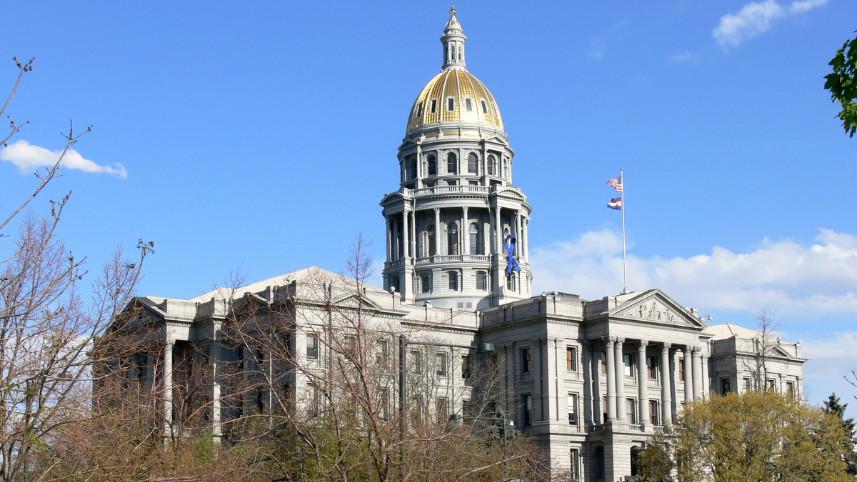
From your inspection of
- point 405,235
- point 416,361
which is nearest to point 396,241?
point 405,235

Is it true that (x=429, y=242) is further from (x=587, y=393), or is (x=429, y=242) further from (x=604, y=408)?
(x=604, y=408)

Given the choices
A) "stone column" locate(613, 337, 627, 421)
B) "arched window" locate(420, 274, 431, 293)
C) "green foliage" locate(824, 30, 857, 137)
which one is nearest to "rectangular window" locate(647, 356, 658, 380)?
"stone column" locate(613, 337, 627, 421)

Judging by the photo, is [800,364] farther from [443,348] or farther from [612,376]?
[443,348]

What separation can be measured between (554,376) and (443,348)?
32.3ft

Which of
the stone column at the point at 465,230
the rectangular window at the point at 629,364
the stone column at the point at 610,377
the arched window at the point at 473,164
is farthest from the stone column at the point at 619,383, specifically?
the arched window at the point at 473,164

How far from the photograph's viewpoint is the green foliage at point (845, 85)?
55.8ft

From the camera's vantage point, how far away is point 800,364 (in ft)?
402

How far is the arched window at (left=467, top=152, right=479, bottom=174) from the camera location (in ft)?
440

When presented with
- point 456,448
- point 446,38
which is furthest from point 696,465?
point 446,38

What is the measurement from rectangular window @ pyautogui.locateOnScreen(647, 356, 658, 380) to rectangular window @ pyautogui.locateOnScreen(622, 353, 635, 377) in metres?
1.85

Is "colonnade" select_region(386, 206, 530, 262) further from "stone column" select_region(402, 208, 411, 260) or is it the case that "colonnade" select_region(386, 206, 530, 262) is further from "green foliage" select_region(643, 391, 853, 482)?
"green foliage" select_region(643, 391, 853, 482)

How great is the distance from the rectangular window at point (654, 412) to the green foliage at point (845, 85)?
91.0 metres

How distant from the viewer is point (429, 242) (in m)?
132

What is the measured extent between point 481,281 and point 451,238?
18.6ft
